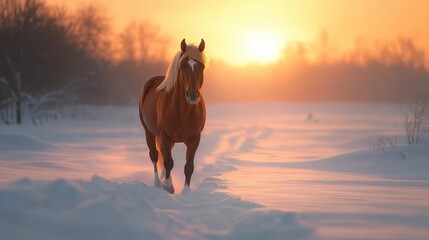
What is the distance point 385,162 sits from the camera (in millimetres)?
8125

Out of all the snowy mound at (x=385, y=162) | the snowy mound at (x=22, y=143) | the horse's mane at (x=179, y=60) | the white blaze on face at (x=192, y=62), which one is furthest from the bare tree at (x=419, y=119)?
the snowy mound at (x=22, y=143)

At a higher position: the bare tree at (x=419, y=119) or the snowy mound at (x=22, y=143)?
the bare tree at (x=419, y=119)

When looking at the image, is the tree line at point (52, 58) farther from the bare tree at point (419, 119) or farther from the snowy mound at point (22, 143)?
the bare tree at point (419, 119)

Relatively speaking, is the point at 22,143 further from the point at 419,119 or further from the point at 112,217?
the point at 419,119

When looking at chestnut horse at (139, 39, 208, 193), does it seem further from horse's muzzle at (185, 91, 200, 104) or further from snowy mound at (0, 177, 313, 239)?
snowy mound at (0, 177, 313, 239)

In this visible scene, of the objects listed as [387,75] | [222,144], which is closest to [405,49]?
[387,75]

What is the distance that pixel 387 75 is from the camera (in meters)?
66.6

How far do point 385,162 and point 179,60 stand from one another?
17.9ft

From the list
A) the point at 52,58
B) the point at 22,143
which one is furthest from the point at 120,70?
the point at 22,143

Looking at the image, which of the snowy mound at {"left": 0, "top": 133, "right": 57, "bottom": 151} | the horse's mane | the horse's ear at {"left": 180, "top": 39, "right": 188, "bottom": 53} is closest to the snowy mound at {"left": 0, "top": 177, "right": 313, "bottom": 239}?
the horse's mane

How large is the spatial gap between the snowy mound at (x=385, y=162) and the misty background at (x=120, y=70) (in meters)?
3.99

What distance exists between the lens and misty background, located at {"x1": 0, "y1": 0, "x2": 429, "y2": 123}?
20000mm

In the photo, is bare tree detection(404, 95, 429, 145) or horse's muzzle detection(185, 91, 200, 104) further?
bare tree detection(404, 95, 429, 145)

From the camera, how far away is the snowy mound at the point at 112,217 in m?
2.94
